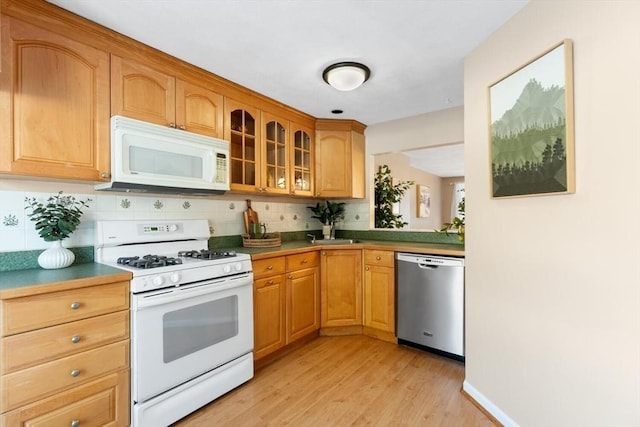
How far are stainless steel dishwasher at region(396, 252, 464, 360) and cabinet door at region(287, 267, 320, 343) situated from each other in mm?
759

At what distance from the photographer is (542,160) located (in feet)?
4.78

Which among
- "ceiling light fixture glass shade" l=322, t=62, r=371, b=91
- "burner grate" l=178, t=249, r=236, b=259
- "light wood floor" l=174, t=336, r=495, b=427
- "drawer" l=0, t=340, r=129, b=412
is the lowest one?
"light wood floor" l=174, t=336, r=495, b=427

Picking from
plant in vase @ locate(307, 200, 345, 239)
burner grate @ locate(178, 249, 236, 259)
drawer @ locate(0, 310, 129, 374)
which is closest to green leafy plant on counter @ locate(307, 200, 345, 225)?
plant in vase @ locate(307, 200, 345, 239)

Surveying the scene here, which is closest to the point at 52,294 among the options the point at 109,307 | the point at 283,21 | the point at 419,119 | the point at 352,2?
the point at 109,307

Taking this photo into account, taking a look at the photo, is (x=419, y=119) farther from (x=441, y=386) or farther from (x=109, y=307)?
(x=109, y=307)

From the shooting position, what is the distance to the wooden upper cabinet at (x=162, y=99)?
1.86 metres

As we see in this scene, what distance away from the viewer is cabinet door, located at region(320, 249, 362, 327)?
304 centimetres

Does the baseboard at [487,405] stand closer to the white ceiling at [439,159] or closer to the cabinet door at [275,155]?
the cabinet door at [275,155]

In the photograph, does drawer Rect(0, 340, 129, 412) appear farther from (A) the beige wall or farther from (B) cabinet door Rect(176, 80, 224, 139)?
(A) the beige wall

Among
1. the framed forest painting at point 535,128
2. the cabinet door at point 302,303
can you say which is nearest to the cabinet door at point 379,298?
the cabinet door at point 302,303

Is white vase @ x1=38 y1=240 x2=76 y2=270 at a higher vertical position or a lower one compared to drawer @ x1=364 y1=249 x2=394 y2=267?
higher

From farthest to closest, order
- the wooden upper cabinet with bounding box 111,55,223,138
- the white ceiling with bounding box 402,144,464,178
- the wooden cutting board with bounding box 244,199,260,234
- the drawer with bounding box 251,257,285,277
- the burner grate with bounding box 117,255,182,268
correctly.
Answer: the white ceiling with bounding box 402,144,464,178, the wooden cutting board with bounding box 244,199,260,234, the drawer with bounding box 251,257,285,277, the wooden upper cabinet with bounding box 111,55,223,138, the burner grate with bounding box 117,255,182,268

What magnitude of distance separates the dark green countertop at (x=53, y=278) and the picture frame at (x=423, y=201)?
620cm

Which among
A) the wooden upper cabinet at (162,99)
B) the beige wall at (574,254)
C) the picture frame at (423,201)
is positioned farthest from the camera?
the picture frame at (423,201)
